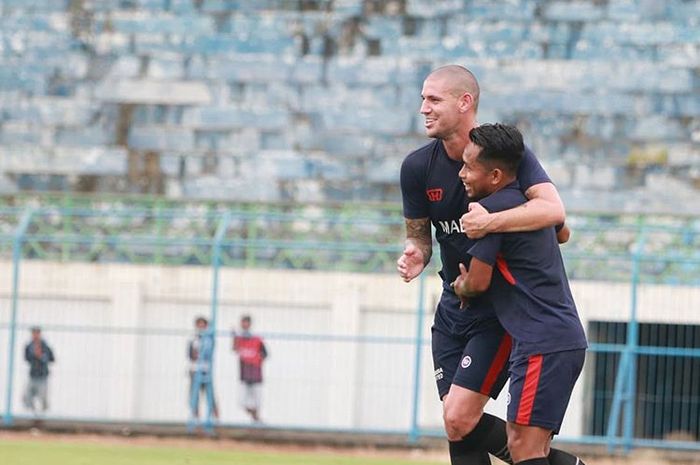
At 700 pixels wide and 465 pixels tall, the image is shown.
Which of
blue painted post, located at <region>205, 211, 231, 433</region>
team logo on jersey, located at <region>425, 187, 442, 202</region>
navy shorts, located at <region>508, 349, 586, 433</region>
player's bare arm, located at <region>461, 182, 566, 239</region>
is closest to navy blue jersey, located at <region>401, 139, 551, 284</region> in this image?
team logo on jersey, located at <region>425, 187, 442, 202</region>

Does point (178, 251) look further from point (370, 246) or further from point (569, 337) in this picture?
point (569, 337)

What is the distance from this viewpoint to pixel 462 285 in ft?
22.4

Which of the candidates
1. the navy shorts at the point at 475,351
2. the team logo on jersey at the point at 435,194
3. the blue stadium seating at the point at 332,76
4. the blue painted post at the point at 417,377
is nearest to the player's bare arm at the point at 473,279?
the navy shorts at the point at 475,351

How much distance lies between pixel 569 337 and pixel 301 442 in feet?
34.7

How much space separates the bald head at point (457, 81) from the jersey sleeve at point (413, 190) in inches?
15.1

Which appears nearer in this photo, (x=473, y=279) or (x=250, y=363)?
(x=473, y=279)

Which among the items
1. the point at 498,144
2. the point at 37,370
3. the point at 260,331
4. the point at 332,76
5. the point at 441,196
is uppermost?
the point at 332,76

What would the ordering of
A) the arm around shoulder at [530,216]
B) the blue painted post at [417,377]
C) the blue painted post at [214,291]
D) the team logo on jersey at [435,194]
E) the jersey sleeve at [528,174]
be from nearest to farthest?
1. the arm around shoulder at [530,216]
2. the jersey sleeve at [528,174]
3. the team logo on jersey at [435,194]
4. the blue painted post at [417,377]
5. the blue painted post at [214,291]

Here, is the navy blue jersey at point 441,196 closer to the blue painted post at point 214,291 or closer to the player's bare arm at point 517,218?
the player's bare arm at point 517,218

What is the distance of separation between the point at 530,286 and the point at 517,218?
307 mm

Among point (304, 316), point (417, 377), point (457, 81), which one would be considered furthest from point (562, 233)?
point (304, 316)

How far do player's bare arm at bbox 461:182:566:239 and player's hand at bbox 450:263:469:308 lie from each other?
0.21 m

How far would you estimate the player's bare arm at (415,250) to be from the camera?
7.17 metres

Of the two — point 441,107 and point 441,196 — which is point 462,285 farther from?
point 441,107
